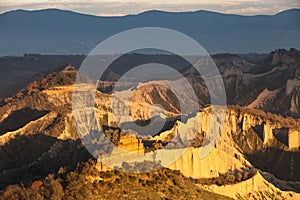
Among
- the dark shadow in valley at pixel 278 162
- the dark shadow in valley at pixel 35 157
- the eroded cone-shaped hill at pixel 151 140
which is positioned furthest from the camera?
the dark shadow in valley at pixel 278 162

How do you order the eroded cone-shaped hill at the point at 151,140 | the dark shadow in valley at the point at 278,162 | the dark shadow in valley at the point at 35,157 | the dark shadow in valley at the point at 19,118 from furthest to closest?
the dark shadow in valley at the point at 19,118
the dark shadow in valley at the point at 278,162
the eroded cone-shaped hill at the point at 151,140
the dark shadow in valley at the point at 35,157

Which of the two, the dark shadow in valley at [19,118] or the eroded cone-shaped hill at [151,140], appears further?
the dark shadow in valley at [19,118]

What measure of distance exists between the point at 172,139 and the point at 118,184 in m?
→ 12.2

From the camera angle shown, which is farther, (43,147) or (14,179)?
(43,147)

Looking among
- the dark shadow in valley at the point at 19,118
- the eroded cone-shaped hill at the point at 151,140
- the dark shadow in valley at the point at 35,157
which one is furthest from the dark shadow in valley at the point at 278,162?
the dark shadow in valley at the point at 19,118

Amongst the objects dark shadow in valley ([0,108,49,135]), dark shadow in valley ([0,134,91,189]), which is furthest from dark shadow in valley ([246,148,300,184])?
dark shadow in valley ([0,108,49,135])

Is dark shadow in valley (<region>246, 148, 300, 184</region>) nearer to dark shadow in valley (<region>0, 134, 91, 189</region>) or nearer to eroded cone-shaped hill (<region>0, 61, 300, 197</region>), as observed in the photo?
eroded cone-shaped hill (<region>0, 61, 300, 197</region>)

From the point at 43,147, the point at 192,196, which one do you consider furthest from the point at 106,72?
the point at 192,196

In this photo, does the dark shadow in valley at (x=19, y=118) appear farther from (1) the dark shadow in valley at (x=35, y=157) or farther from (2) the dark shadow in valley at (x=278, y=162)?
(2) the dark shadow in valley at (x=278, y=162)

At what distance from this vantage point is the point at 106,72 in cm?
6950

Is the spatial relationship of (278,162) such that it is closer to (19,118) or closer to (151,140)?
(151,140)

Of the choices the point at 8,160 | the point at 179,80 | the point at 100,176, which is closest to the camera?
the point at 100,176

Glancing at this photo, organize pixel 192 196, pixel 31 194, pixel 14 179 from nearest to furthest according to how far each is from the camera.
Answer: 1. pixel 31 194
2. pixel 192 196
3. pixel 14 179

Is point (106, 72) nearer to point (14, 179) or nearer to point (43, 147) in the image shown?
point (43, 147)
